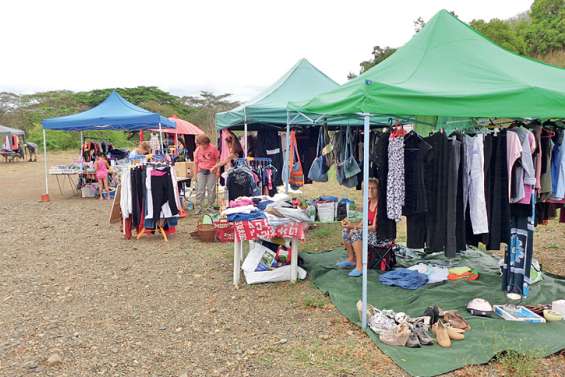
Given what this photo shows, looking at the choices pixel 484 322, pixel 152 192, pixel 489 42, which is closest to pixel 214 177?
pixel 152 192

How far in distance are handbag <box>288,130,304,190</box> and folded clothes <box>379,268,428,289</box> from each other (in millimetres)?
3269

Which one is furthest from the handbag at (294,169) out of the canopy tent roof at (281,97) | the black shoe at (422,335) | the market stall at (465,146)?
the black shoe at (422,335)

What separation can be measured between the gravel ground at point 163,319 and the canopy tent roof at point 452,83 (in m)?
1.91

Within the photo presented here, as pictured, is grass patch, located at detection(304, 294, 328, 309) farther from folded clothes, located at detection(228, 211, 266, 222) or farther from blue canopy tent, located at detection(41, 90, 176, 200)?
blue canopy tent, located at detection(41, 90, 176, 200)

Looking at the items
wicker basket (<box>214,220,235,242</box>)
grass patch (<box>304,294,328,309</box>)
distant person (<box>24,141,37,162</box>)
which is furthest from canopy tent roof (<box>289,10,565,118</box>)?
distant person (<box>24,141,37,162</box>)

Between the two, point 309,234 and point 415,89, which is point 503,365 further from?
point 309,234

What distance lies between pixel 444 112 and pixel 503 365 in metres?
1.93

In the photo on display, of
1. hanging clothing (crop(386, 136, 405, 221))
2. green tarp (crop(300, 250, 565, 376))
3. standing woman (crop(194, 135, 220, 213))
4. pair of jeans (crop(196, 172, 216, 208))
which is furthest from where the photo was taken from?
pair of jeans (crop(196, 172, 216, 208))

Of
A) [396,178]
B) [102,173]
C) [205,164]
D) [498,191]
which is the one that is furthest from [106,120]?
[498,191]

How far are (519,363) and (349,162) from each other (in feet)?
10.5

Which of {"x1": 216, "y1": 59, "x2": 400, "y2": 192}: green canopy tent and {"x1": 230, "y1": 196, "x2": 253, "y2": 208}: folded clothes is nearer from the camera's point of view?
{"x1": 230, "y1": 196, "x2": 253, "y2": 208}: folded clothes

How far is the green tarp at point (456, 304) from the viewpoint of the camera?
330 centimetres

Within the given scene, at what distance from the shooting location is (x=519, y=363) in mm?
3143

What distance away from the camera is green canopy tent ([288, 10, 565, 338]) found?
3635 mm
